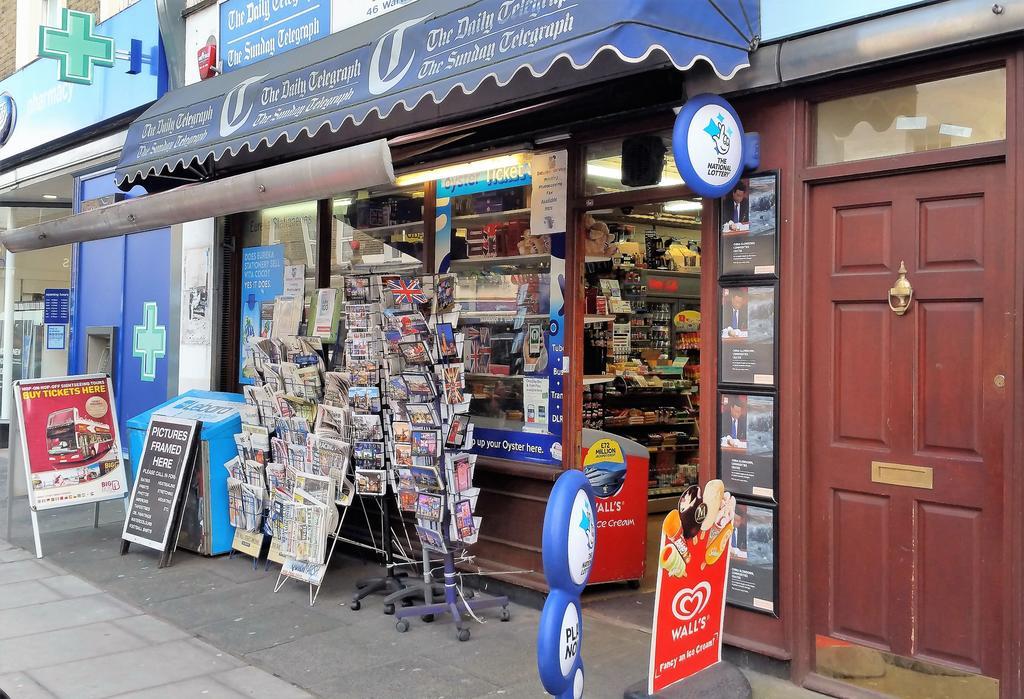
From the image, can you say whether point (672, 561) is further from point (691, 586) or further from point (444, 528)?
point (444, 528)

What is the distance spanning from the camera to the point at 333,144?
782cm

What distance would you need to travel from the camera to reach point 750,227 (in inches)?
192

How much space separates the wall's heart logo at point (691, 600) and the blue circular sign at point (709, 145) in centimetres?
195

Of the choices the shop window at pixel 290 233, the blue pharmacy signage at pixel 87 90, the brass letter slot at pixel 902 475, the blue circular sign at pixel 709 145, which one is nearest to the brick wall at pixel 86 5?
the blue pharmacy signage at pixel 87 90

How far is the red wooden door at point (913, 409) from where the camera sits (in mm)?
4078

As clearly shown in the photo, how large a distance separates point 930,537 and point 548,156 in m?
3.50

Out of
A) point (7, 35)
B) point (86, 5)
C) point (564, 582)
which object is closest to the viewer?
point (564, 582)

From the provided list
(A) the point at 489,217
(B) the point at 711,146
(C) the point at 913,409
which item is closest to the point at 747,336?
(C) the point at 913,409

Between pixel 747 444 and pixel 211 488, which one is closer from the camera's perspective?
pixel 747 444

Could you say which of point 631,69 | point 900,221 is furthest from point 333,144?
point 900,221

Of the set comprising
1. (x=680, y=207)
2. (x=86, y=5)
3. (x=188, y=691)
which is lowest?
(x=188, y=691)

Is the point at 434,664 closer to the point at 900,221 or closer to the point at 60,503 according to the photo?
the point at 900,221

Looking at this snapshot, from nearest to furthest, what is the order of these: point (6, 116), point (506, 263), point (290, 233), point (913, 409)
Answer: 1. point (913, 409)
2. point (506, 263)
3. point (290, 233)
4. point (6, 116)

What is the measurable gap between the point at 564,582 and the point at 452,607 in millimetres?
2674
